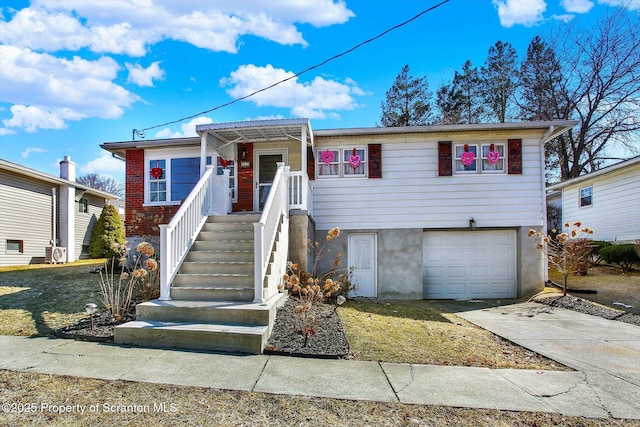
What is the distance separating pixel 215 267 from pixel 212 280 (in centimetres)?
34

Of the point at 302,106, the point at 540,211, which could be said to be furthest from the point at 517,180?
the point at 302,106

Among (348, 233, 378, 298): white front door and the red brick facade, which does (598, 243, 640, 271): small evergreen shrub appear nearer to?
(348, 233, 378, 298): white front door

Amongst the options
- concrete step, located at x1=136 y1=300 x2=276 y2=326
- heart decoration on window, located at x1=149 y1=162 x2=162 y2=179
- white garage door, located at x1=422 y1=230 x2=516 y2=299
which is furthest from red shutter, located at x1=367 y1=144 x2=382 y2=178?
heart decoration on window, located at x1=149 y1=162 x2=162 y2=179

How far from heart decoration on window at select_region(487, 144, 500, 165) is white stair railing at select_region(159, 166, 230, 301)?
7.22 m

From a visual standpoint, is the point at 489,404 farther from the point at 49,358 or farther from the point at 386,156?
the point at 386,156

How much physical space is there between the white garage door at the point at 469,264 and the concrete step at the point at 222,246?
18.3 feet

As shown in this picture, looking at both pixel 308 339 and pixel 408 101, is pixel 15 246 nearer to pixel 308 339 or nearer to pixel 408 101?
pixel 308 339

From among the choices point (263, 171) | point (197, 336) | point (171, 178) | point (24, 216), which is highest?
point (263, 171)

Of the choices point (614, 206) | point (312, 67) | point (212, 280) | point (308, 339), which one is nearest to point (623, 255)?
point (614, 206)

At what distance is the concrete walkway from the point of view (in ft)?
10.8

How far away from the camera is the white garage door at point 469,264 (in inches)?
400

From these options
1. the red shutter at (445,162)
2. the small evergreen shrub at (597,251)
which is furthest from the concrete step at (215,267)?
the small evergreen shrub at (597,251)

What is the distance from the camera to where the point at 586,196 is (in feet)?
51.6

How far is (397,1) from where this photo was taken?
26.7 feet
